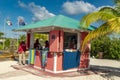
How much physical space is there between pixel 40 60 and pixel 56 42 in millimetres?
1984

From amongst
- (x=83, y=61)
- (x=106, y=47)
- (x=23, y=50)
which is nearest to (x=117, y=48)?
(x=106, y=47)

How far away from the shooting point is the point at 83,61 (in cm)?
1350

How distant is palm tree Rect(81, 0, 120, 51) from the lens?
9427 millimetres

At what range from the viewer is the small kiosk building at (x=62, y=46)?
11828 millimetres

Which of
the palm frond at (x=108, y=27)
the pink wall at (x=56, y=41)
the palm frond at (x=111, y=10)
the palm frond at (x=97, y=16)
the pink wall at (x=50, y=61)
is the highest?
the palm frond at (x=111, y=10)

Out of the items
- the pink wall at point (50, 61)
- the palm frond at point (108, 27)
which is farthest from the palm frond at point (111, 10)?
the pink wall at point (50, 61)

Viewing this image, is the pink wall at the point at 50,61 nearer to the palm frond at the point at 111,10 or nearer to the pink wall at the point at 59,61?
the pink wall at the point at 59,61

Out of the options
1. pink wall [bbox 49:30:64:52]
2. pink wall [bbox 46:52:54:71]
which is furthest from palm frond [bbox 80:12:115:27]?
pink wall [bbox 46:52:54:71]

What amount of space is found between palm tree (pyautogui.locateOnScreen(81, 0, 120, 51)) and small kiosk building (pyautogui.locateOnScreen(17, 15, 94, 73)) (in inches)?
53.8

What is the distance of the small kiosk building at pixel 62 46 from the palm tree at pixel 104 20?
137 cm

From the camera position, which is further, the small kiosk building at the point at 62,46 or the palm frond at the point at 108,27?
the small kiosk building at the point at 62,46

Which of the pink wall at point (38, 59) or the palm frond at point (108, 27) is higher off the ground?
the palm frond at point (108, 27)

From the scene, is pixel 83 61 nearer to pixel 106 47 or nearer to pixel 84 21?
pixel 84 21

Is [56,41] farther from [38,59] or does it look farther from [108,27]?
[108,27]
